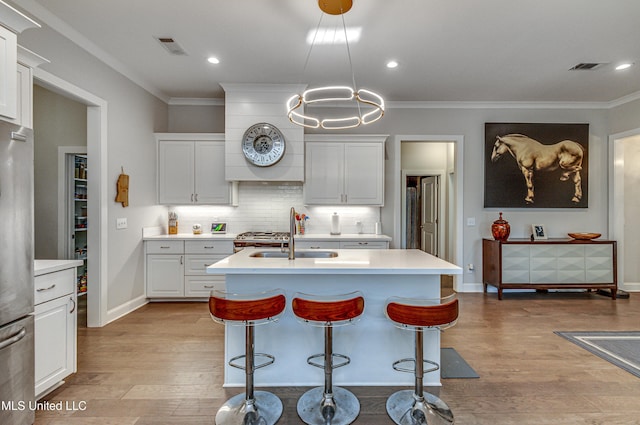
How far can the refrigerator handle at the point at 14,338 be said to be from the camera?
1705mm

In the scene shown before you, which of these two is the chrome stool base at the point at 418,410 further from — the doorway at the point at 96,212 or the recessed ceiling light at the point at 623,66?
the recessed ceiling light at the point at 623,66

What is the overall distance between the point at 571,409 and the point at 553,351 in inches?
38.2

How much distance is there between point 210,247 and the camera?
437 cm

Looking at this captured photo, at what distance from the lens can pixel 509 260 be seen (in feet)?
15.0

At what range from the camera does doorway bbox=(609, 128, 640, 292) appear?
4.89 m

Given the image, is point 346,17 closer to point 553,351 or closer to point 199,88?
point 199,88

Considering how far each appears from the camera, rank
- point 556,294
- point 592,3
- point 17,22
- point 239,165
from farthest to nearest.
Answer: point 556,294 < point 239,165 < point 592,3 < point 17,22

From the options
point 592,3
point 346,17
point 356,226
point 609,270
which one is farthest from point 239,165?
point 609,270

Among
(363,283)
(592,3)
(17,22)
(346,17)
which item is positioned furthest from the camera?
(346,17)

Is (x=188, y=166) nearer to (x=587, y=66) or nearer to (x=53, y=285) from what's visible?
(x=53, y=285)

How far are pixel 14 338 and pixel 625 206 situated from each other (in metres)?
7.11

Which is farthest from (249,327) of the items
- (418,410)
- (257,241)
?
(257,241)

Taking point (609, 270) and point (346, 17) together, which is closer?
point (346, 17)

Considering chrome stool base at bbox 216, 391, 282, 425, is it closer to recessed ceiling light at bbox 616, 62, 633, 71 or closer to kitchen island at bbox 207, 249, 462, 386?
kitchen island at bbox 207, 249, 462, 386
